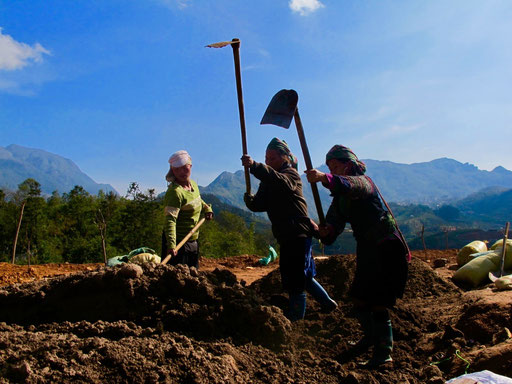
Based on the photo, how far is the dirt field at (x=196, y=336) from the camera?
2.06m

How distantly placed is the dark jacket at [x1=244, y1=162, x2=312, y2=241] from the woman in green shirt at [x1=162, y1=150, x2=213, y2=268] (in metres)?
0.91

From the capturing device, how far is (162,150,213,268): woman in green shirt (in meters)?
3.85

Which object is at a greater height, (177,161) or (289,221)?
(177,161)

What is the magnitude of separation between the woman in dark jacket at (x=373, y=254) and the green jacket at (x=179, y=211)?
1.71 m

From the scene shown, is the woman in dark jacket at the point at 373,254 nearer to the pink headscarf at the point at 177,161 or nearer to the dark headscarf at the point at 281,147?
the dark headscarf at the point at 281,147

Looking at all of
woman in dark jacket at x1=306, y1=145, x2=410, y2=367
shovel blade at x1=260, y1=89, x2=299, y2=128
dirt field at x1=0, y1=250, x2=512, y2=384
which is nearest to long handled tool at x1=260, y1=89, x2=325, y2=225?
shovel blade at x1=260, y1=89, x2=299, y2=128

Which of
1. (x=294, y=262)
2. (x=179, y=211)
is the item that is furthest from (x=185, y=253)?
(x=294, y=262)

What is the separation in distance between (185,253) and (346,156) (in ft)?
6.97

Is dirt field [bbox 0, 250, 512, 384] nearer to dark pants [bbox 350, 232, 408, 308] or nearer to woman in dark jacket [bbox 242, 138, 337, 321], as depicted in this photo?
woman in dark jacket [bbox 242, 138, 337, 321]

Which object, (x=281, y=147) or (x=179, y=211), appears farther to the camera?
(x=179, y=211)

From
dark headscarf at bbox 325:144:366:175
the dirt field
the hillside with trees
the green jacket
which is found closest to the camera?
the dirt field

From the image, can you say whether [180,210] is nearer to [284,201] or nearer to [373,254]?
[284,201]

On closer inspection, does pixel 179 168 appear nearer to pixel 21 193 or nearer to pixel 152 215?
pixel 152 215

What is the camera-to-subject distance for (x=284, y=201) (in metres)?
3.51
